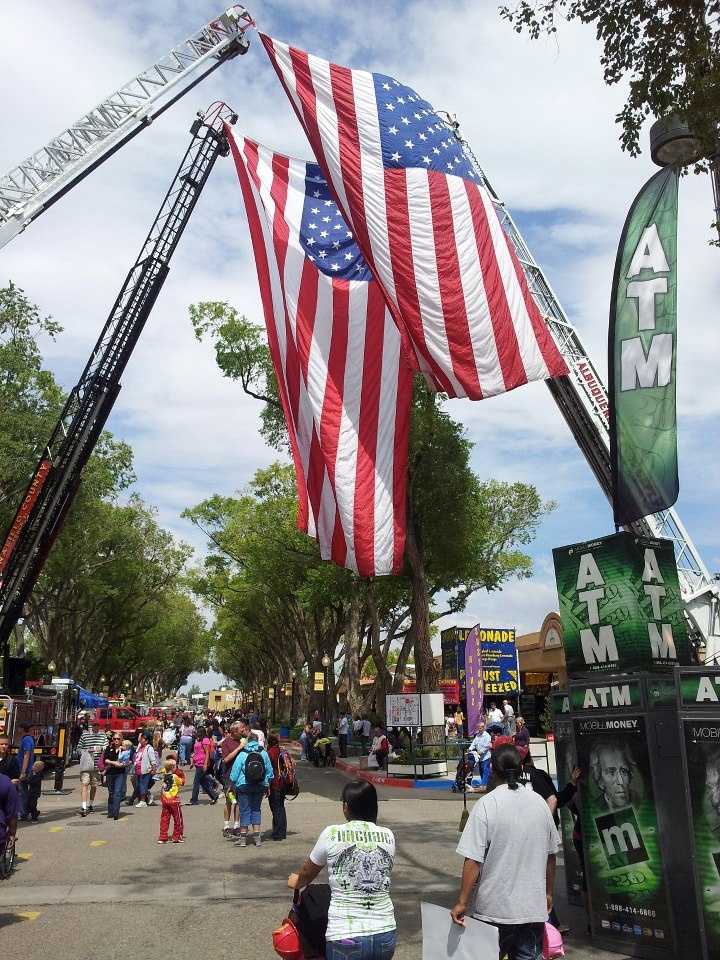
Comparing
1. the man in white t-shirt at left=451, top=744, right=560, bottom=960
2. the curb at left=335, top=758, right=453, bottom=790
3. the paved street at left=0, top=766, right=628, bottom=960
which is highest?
the man in white t-shirt at left=451, top=744, right=560, bottom=960

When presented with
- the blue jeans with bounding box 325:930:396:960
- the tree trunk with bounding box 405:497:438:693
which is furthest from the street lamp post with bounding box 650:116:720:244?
the tree trunk with bounding box 405:497:438:693

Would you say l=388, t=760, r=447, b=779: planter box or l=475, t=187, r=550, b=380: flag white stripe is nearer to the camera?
l=475, t=187, r=550, b=380: flag white stripe

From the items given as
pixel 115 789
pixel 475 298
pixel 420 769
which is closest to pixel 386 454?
pixel 475 298

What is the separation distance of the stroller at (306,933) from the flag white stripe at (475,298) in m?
7.82

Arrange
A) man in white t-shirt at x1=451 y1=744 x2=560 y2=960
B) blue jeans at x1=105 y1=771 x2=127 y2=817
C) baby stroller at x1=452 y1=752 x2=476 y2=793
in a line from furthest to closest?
1. baby stroller at x1=452 y1=752 x2=476 y2=793
2. blue jeans at x1=105 y1=771 x2=127 y2=817
3. man in white t-shirt at x1=451 y1=744 x2=560 y2=960

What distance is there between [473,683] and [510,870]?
59.0ft

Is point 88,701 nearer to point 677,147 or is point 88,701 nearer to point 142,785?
point 142,785

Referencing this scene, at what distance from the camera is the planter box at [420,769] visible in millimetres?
21203

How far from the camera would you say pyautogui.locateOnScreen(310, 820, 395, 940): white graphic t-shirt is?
3.87 meters

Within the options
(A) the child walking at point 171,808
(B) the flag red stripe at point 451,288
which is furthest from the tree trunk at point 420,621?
(B) the flag red stripe at point 451,288

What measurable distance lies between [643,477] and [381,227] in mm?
5666

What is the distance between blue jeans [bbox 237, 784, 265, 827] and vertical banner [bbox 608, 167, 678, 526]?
699cm

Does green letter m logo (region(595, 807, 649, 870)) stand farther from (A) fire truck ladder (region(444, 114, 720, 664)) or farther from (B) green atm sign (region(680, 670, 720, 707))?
(A) fire truck ladder (region(444, 114, 720, 664))

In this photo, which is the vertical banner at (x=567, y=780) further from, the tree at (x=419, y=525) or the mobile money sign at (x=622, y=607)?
the tree at (x=419, y=525)
